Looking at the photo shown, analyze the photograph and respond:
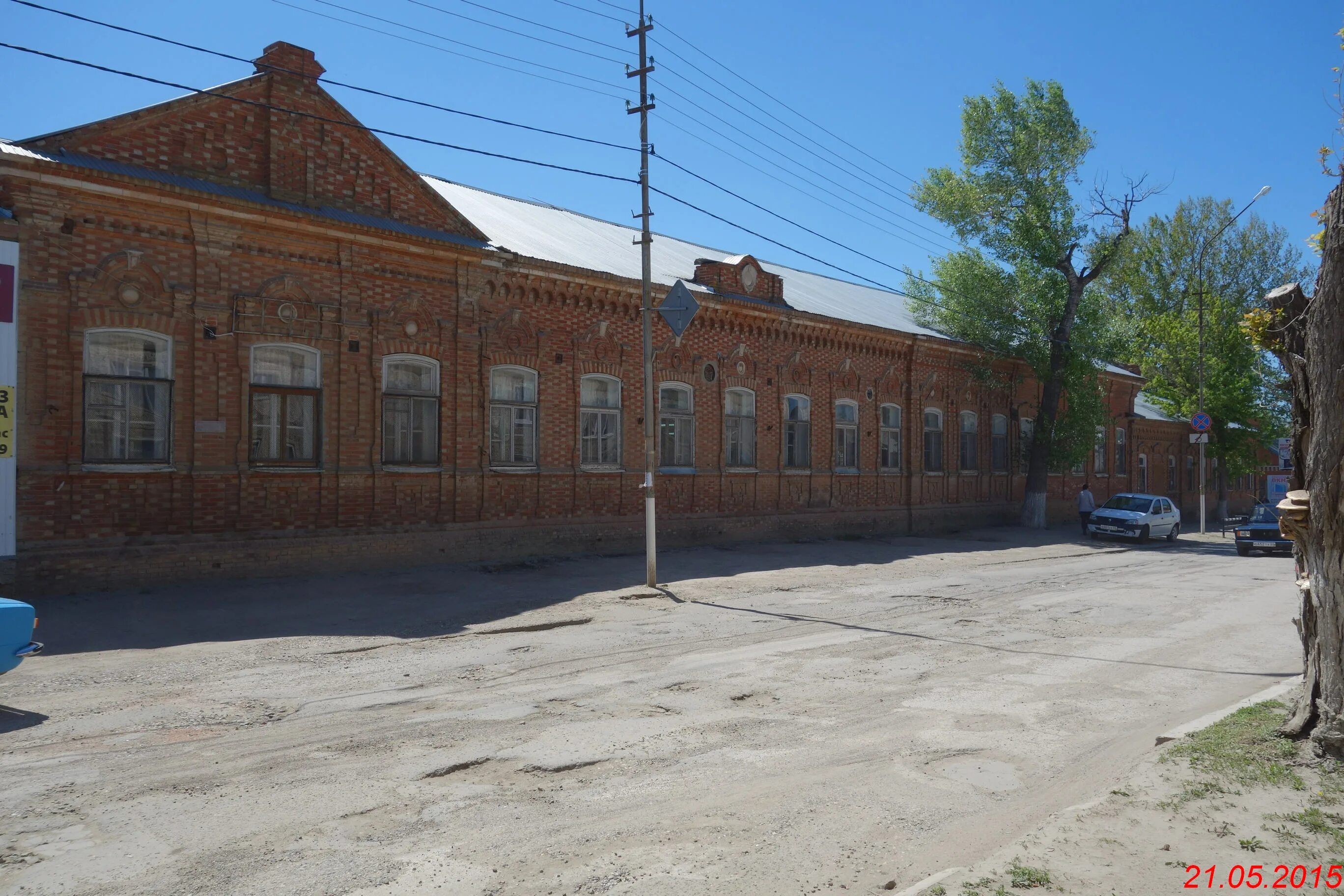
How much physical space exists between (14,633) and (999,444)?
102 feet

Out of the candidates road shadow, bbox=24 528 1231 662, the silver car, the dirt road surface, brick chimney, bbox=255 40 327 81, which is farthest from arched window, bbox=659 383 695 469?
the silver car

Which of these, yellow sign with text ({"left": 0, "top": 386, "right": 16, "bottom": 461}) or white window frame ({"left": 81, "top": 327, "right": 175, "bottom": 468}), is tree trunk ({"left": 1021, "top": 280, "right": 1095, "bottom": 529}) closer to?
white window frame ({"left": 81, "top": 327, "right": 175, "bottom": 468})

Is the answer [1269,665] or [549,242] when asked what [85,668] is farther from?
[549,242]

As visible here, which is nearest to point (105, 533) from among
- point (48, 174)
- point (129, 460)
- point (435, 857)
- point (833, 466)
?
point (129, 460)

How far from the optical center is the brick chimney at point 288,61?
49.2 feet

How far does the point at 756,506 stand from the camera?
2392cm

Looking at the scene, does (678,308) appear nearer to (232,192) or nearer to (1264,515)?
(232,192)

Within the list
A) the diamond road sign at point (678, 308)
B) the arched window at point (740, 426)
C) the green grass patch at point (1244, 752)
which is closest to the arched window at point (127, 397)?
the diamond road sign at point (678, 308)

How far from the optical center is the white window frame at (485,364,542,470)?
707 inches

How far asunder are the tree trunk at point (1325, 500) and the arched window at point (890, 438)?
22.0m

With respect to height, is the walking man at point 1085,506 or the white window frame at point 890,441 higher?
Answer: the white window frame at point 890,441

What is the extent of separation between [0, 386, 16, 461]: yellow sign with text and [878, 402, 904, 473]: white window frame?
21.2 m

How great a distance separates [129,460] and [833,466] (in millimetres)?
17534

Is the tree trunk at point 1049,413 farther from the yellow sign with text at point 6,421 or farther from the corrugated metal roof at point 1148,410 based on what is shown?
the yellow sign with text at point 6,421
